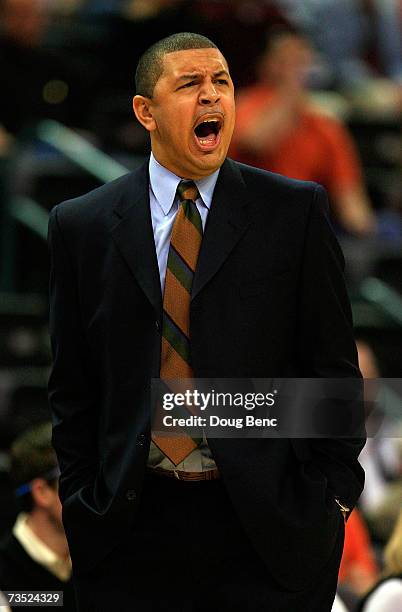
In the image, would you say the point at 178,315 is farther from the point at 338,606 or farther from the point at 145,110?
the point at 338,606

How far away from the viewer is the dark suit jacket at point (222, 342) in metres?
2.55

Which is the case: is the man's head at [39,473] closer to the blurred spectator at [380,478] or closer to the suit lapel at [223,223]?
the suit lapel at [223,223]

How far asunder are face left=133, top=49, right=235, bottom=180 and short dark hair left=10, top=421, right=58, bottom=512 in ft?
4.69

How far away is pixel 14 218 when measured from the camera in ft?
20.9

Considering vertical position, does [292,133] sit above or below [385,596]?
above

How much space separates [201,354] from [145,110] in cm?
51

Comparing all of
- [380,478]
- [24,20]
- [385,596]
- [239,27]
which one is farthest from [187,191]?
[24,20]

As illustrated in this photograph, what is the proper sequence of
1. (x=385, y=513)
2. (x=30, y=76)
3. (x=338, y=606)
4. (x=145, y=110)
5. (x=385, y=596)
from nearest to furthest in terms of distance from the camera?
1. (x=145, y=110)
2. (x=385, y=596)
3. (x=338, y=606)
4. (x=385, y=513)
5. (x=30, y=76)

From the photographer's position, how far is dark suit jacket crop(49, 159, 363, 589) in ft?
8.37

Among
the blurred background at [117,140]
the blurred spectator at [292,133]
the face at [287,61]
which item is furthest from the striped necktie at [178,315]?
the face at [287,61]

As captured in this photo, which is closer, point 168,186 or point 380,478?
point 168,186

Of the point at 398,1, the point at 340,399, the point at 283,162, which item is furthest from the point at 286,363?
the point at 398,1

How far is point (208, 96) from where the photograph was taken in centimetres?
258

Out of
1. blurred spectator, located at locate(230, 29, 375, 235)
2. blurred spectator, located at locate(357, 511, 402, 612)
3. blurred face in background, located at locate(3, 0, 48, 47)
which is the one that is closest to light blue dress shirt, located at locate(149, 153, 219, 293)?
blurred spectator, located at locate(357, 511, 402, 612)
